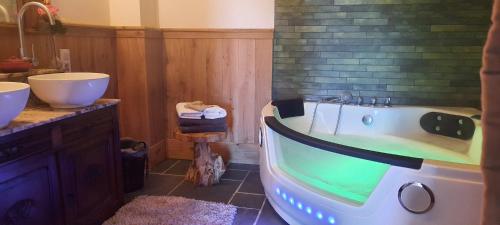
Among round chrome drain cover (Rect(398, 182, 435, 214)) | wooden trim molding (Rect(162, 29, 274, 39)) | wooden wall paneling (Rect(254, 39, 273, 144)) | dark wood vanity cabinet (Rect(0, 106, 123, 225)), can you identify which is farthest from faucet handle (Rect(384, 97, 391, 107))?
dark wood vanity cabinet (Rect(0, 106, 123, 225))

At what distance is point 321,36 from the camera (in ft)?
9.73

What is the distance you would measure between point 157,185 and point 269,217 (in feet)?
3.25

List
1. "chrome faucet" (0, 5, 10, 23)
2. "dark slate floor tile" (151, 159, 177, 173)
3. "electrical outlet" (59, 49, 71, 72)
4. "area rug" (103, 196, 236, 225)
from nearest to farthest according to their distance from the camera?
"chrome faucet" (0, 5, 10, 23), "area rug" (103, 196, 236, 225), "electrical outlet" (59, 49, 71, 72), "dark slate floor tile" (151, 159, 177, 173)

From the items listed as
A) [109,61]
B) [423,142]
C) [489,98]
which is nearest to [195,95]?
[109,61]

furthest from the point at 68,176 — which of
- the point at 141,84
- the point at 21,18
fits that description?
the point at 141,84

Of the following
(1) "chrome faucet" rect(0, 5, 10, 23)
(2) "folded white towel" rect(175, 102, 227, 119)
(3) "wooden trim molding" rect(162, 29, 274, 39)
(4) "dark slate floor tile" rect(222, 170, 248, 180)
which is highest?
(1) "chrome faucet" rect(0, 5, 10, 23)

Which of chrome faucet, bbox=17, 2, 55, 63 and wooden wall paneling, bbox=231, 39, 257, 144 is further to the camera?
wooden wall paneling, bbox=231, 39, 257, 144

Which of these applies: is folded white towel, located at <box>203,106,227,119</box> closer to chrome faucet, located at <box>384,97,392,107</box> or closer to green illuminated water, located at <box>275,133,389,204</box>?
green illuminated water, located at <box>275,133,389,204</box>

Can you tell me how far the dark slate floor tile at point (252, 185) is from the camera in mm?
2720

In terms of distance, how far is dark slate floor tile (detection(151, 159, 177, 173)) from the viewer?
3143 millimetres

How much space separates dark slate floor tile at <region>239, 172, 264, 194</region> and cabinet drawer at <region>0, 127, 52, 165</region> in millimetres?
1464

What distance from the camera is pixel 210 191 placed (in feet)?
8.80

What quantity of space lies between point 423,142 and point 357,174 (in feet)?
2.66

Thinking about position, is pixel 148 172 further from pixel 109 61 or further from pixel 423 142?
pixel 423 142
